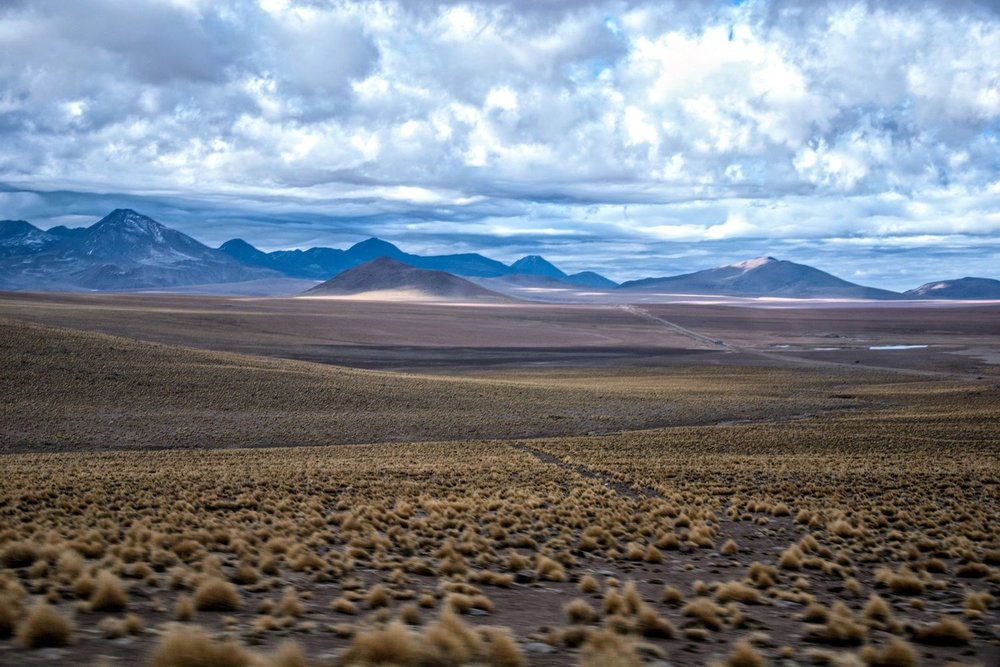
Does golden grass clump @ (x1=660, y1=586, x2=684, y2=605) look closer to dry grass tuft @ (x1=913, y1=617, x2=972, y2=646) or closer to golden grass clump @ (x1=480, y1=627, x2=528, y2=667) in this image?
dry grass tuft @ (x1=913, y1=617, x2=972, y2=646)

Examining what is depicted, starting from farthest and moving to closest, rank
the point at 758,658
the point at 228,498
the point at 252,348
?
the point at 252,348 → the point at 228,498 → the point at 758,658

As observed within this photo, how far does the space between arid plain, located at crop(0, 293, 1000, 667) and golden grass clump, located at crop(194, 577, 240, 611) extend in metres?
0.03

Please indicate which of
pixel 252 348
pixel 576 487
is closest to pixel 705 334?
pixel 252 348

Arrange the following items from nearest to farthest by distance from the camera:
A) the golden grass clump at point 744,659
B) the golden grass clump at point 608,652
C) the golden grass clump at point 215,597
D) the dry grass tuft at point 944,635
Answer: the golden grass clump at point 608,652 → the golden grass clump at point 744,659 → the golden grass clump at point 215,597 → the dry grass tuft at point 944,635

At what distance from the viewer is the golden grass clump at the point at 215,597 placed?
7930mm

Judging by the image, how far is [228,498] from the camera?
53.4 feet

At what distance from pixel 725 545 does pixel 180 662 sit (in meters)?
9.33

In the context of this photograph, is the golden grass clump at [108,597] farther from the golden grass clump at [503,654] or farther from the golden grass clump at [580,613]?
the golden grass clump at [580,613]

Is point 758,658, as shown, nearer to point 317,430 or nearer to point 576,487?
point 576,487

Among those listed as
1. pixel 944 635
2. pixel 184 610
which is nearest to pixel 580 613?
pixel 944 635

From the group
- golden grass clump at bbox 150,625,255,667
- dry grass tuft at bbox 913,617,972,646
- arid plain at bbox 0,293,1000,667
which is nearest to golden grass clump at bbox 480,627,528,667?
arid plain at bbox 0,293,1000,667

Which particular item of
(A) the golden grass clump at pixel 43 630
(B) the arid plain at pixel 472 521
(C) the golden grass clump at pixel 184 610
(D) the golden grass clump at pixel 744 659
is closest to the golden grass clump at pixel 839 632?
(B) the arid plain at pixel 472 521

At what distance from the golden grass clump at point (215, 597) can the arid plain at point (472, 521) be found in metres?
0.03

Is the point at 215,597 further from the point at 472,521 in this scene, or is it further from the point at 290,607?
the point at 472,521
